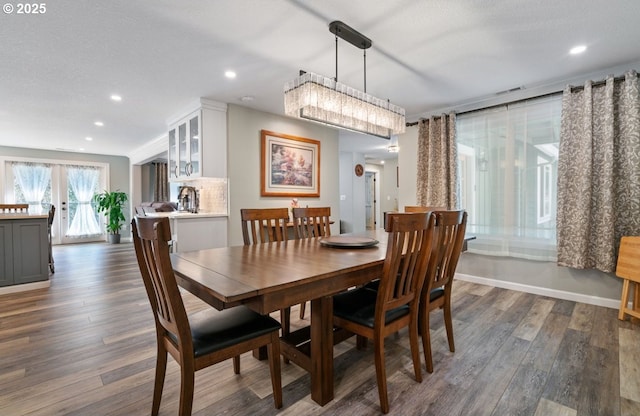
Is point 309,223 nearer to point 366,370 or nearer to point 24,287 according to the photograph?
point 366,370

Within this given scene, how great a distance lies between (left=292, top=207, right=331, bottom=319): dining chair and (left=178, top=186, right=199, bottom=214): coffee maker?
214 cm

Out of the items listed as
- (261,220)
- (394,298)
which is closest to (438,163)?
(261,220)

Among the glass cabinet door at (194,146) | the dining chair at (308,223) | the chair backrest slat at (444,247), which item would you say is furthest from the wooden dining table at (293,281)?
the glass cabinet door at (194,146)

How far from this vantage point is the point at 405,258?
163 centimetres

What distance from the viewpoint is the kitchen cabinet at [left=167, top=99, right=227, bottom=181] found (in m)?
3.82

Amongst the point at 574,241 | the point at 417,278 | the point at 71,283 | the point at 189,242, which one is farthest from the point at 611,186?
the point at 71,283

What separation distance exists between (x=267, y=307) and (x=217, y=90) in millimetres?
3068

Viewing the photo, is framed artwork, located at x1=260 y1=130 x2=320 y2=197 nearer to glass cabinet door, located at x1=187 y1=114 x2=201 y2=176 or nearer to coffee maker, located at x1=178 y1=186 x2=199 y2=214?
glass cabinet door, located at x1=187 y1=114 x2=201 y2=176

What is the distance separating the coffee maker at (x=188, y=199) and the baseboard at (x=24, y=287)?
1831mm

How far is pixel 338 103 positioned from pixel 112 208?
7.51m

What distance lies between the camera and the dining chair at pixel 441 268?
5.99ft

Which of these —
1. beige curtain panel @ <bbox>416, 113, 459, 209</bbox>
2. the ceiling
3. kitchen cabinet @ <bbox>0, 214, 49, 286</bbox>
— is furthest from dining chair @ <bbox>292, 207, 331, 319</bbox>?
kitchen cabinet @ <bbox>0, 214, 49, 286</bbox>

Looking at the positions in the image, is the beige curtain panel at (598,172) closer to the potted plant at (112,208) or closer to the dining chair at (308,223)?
the dining chair at (308,223)

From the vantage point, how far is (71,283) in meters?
3.89
